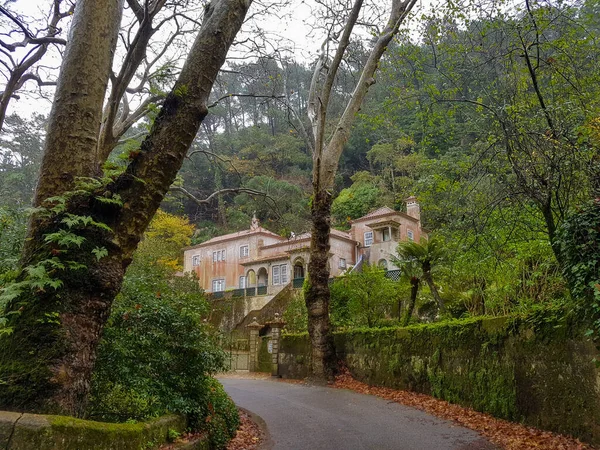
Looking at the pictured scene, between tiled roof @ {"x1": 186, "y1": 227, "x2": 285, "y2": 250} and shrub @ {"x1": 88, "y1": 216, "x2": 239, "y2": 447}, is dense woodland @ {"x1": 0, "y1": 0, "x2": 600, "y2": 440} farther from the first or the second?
tiled roof @ {"x1": 186, "y1": 227, "x2": 285, "y2": 250}

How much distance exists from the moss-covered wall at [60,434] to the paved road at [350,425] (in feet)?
10.7

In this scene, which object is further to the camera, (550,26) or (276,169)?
(276,169)

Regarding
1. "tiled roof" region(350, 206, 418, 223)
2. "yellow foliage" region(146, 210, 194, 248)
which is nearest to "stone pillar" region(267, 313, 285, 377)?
"tiled roof" region(350, 206, 418, 223)

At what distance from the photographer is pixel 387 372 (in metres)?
12.6

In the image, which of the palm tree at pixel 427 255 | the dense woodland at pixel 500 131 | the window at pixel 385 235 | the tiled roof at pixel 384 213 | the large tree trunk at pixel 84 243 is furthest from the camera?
the window at pixel 385 235

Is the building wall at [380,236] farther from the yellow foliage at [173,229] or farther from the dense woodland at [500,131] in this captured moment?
the dense woodland at [500,131]

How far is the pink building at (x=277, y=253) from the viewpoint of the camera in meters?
35.3

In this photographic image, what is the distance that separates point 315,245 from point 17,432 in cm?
1138

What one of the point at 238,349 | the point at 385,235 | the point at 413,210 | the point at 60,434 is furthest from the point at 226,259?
the point at 60,434

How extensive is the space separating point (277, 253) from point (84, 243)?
34.2m

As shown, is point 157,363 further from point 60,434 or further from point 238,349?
point 238,349

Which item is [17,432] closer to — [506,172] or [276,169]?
[506,172]

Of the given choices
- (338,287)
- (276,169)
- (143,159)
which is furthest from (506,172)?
(276,169)

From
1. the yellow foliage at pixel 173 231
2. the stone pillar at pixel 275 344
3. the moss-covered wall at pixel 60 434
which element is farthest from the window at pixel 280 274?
the moss-covered wall at pixel 60 434
